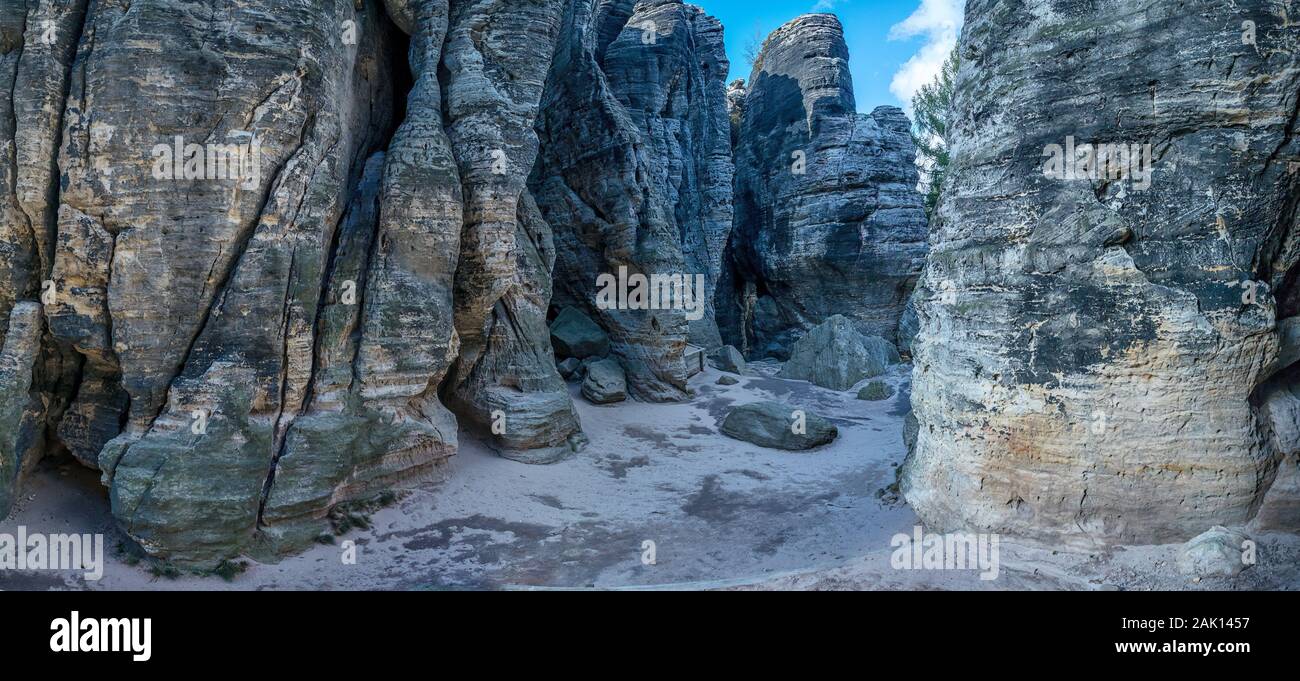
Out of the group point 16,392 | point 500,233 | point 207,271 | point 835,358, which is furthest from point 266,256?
point 835,358

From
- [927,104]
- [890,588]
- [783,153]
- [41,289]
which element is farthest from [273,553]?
[927,104]

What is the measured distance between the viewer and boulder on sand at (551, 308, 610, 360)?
14719mm

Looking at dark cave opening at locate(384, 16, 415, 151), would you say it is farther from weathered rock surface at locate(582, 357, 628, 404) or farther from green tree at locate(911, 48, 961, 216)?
green tree at locate(911, 48, 961, 216)

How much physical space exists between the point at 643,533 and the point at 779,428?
14.5 feet

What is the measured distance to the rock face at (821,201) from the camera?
21.7 meters

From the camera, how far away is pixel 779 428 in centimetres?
1188

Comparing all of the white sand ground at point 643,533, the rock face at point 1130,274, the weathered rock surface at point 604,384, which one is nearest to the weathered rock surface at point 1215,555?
the white sand ground at point 643,533

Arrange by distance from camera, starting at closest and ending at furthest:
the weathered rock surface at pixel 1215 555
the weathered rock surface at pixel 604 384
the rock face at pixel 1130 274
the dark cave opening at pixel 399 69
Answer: the weathered rock surface at pixel 1215 555 → the rock face at pixel 1130 274 → the dark cave opening at pixel 399 69 → the weathered rock surface at pixel 604 384

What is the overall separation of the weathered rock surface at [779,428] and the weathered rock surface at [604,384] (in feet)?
7.97

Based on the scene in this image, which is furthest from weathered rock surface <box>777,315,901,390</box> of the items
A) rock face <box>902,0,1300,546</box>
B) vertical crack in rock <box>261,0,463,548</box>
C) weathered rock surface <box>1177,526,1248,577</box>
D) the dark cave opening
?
weathered rock surface <box>1177,526,1248,577</box>

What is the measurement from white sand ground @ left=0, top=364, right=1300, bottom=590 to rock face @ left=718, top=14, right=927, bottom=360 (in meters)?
11.4

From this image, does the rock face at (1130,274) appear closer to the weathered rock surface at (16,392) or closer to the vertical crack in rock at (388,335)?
the vertical crack in rock at (388,335)

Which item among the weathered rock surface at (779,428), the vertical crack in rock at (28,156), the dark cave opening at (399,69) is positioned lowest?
the weathered rock surface at (779,428)

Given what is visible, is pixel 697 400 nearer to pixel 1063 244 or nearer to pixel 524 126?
pixel 524 126
